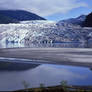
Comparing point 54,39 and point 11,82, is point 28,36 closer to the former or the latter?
point 54,39

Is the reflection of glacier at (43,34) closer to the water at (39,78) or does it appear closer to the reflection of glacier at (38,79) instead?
the water at (39,78)

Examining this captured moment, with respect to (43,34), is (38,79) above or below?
below

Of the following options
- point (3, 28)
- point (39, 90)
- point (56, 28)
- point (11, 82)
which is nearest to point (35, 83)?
point (11, 82)

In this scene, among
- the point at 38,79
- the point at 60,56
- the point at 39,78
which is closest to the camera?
the point at 38,79

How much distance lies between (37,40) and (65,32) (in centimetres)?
952

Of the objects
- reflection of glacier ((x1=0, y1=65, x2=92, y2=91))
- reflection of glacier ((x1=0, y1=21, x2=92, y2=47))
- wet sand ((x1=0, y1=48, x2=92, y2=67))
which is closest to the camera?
reflection of glacier ((x1=0, y1=65, x2=92, y2=91))

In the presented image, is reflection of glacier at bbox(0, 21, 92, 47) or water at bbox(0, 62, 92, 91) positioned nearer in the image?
water at bbox(0, 62, 92, 91)

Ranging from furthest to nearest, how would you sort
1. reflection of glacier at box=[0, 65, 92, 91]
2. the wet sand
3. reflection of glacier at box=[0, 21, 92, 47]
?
reflection of glacier at box=[0, 21, 92, 47]
the wet sand
reflection of glacier at box=[0, 65, 92, 91]

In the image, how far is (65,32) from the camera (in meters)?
67.9

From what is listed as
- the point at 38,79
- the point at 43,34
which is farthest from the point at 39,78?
the point at 43,34

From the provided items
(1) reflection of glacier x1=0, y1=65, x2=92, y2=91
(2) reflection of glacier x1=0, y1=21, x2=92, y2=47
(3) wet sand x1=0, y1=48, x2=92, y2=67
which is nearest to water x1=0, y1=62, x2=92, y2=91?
(1) reflection of glacier x1=0, y1=65, x2=92, y2=91

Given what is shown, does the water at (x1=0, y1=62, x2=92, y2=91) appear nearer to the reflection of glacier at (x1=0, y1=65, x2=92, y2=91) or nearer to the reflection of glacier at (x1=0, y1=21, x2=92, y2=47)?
the reflection of glacier at (x1=0, y1=65, x2=92, y2=91)

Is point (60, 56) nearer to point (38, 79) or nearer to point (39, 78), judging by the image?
point (39, 78)

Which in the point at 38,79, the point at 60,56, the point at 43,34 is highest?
the point at 43,34
